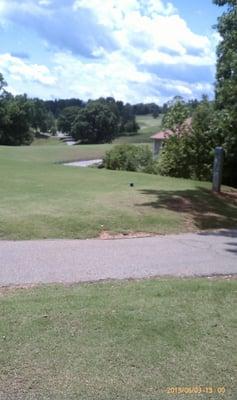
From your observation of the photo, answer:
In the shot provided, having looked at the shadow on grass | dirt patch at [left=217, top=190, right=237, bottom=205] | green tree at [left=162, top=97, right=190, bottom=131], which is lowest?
dirt patch at [left=217, top=190, right=237, bottom=205]

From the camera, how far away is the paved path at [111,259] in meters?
7.50

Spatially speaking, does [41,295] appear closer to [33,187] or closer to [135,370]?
[135,370]

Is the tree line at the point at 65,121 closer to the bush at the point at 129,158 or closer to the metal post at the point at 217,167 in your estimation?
the bush at the point at 129,158

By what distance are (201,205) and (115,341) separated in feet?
30.8

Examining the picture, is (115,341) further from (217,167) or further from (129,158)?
(129,158)

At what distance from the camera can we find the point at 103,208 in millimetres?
12250

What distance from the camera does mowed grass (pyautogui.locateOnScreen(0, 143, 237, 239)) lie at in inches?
413

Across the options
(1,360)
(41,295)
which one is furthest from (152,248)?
(1,360)

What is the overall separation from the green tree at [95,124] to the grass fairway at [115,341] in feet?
378

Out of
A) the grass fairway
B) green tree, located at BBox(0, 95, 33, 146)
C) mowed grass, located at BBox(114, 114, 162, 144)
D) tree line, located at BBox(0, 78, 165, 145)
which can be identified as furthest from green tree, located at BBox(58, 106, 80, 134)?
the grass fairway

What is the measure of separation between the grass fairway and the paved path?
23.6 inches

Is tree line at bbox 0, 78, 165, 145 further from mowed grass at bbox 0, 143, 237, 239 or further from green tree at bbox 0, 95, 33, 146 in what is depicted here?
mowed grass at bbox 0, 143, 237, 239

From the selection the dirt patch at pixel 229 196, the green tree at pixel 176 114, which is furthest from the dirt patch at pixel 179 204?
the green tree at pixel 176 114

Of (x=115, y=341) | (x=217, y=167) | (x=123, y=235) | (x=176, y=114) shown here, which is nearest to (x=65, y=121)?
(x=176, y=114)
